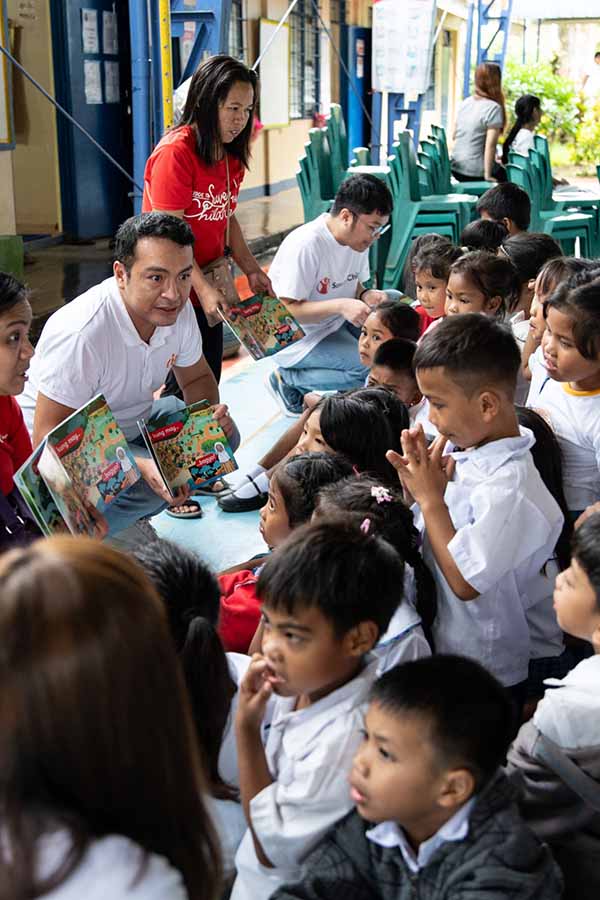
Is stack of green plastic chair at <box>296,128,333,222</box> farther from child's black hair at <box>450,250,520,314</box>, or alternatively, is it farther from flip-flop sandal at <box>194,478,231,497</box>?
child's black hair at <box>450,250,520,314</box>

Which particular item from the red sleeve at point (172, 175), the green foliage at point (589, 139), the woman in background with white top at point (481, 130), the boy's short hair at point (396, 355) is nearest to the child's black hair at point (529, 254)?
the boy's short hair at point (396, 355)

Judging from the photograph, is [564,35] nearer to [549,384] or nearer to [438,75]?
[438,75]

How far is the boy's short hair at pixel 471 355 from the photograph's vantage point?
1.92 meters

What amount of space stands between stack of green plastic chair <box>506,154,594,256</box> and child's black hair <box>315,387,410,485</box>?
452 centimetres

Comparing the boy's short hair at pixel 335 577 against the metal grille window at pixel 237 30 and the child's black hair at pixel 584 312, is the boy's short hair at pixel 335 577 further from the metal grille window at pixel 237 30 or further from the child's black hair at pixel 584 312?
the metal grille window at pixel 237 30

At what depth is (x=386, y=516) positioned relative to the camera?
1.89m

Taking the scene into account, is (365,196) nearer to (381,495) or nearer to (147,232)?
(147,232)

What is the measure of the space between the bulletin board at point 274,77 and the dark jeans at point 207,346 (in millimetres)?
8374

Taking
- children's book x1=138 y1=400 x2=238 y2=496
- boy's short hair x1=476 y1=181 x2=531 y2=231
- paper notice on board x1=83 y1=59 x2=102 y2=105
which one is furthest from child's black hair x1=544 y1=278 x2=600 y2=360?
paper notice on board x1=83 y1=59 x2=102 y2=105

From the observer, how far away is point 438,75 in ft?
60.9

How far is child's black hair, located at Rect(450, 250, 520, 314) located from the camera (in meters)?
3.11

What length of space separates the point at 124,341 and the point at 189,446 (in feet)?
1.11

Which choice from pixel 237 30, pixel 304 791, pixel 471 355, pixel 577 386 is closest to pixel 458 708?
pixel 304 791

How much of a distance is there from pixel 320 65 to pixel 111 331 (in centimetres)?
1230
